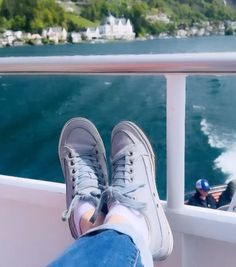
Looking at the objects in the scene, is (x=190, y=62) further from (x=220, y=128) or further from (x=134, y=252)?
(x=220, y=128)

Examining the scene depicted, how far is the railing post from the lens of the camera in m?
0.83

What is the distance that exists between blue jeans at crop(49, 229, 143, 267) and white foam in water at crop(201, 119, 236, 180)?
5.46m

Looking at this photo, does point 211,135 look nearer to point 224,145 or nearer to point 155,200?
point 224,145

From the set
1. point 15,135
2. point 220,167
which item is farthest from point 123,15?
point 15,135

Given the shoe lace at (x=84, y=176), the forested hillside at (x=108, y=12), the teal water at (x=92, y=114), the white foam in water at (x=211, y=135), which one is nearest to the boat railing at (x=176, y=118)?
the shoe lace at (x=84, y=176)

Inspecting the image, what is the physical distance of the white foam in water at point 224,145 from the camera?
6246mm

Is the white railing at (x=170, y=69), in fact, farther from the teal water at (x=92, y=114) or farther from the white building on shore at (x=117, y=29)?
the teal water at (x=92, y=114)

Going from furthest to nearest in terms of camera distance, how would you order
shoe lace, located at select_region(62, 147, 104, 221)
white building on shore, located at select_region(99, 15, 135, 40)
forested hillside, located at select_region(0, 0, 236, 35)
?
white building on shore, located at select_region(99, 15, 135, 40), forested hillside, located at select_region(0, 0, 236, 35), shoe lace, located at select_region(62, 147, 104, 221)

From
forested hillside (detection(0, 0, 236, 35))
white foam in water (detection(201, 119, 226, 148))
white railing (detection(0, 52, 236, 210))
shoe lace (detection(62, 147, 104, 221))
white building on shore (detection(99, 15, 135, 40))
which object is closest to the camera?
white railing (detection(0, 52, 236, 210))

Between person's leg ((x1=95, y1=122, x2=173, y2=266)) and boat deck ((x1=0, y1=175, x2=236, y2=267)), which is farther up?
person's leg ((x1=95, y1=122, x2=173, y2=266))

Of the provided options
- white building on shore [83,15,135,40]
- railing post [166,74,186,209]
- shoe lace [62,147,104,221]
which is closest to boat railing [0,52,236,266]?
railing post [166,74,186,209]

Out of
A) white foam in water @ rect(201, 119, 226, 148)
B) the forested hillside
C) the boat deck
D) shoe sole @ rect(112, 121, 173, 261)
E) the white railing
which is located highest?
the white railing

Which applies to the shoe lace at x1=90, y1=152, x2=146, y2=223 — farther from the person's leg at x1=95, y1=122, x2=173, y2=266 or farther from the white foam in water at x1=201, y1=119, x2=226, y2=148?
the white foam in water at x1=201, y1=119, x2=226, y2=148

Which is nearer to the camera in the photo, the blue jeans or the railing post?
the blue jeans
